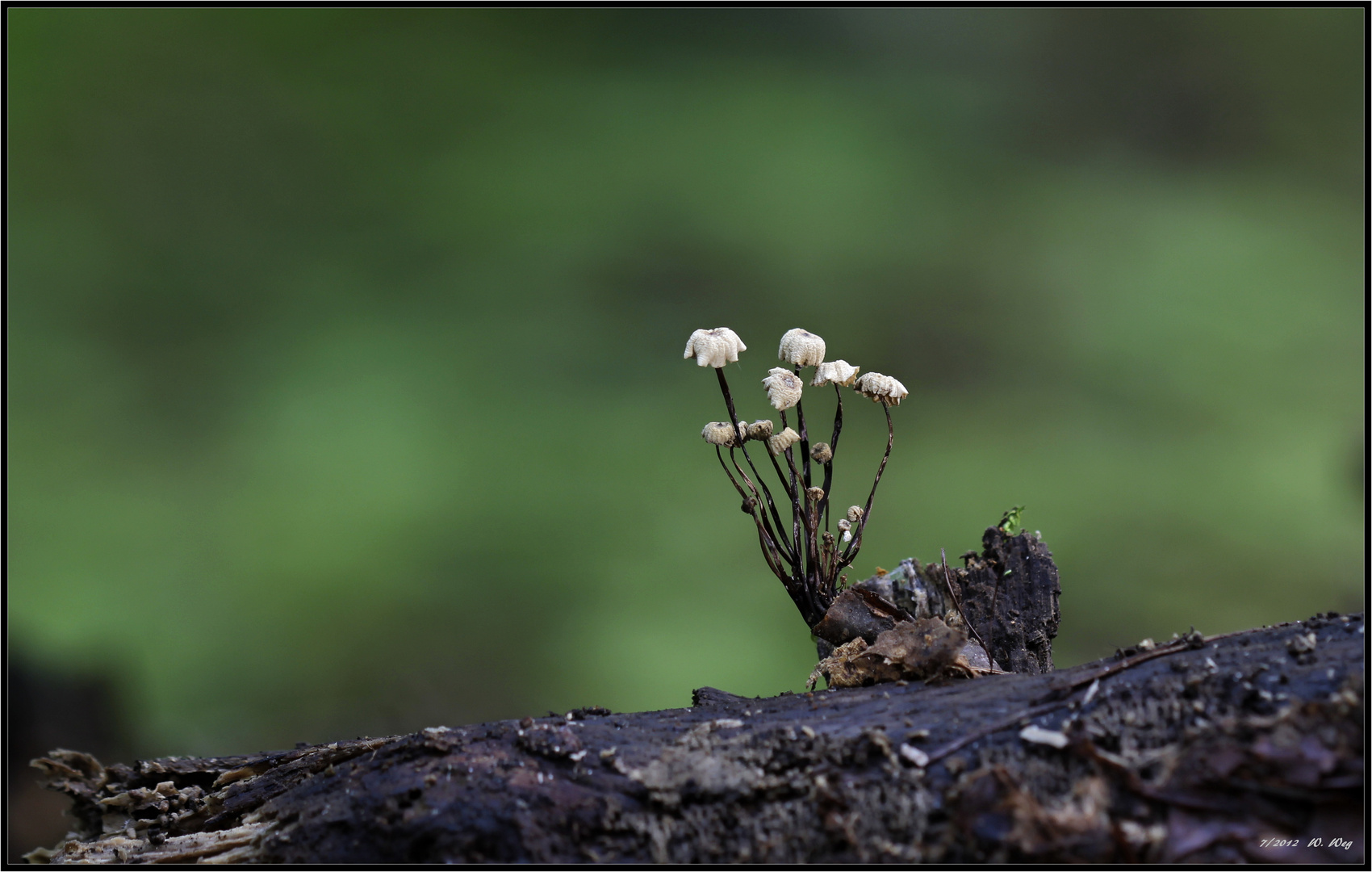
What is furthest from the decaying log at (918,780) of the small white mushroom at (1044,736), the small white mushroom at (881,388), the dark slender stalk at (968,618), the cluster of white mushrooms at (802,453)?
the small white mushroom at (881,388)

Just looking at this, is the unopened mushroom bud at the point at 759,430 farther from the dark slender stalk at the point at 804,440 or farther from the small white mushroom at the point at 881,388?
the small white mushroom at the point at 881,388

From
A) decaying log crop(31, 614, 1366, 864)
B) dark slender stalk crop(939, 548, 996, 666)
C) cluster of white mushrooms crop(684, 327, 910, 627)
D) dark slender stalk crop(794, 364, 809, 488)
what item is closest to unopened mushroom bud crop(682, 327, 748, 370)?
cluster of white mushrooms crop(684, 327, 910, 627)

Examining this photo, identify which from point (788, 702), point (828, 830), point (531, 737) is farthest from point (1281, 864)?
point (531, 737)

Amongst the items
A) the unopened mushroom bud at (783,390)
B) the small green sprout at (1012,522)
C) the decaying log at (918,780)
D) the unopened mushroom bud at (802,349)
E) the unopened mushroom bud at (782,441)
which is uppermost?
the unopened mushroom bud at (802,349)

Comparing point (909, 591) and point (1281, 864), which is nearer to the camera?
point (1281, 864)

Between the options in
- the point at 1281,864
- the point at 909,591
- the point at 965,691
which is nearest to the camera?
the point at 1281,864

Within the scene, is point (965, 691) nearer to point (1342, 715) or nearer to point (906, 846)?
point (906, 846)

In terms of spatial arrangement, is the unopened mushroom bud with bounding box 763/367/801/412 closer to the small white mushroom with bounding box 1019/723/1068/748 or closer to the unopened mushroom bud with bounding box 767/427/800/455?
the unopened mushroom bud with bounding box 767/427/800/455
